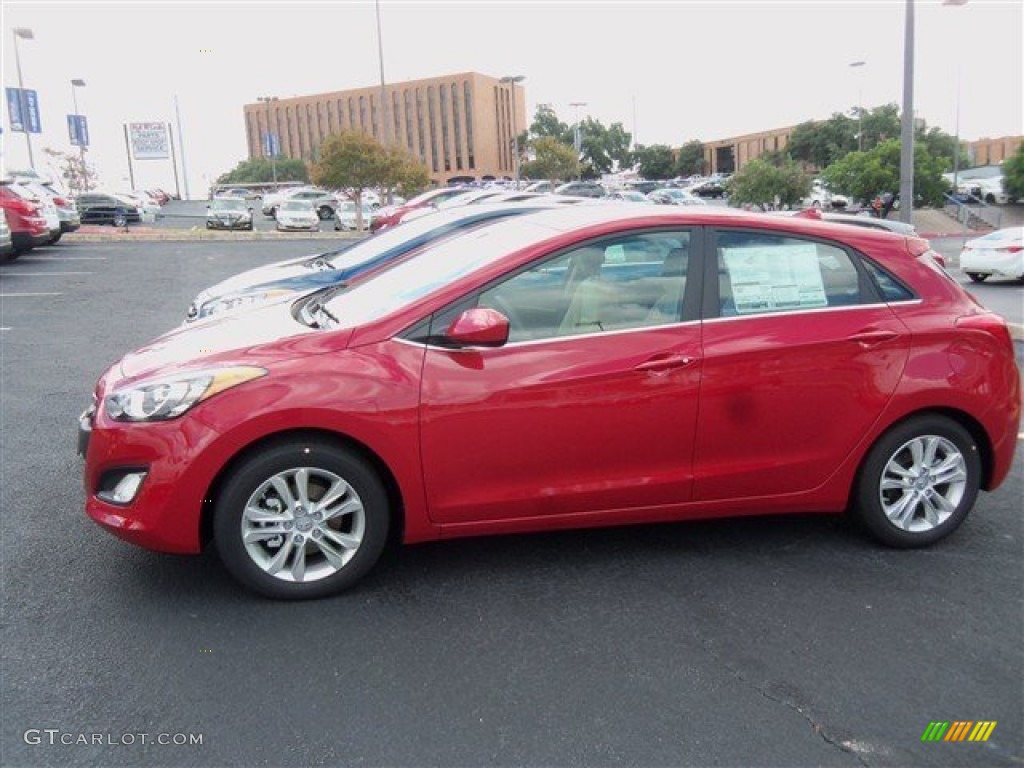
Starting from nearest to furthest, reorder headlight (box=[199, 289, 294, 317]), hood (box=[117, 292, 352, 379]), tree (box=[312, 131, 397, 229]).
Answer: hood (box=[117, 292, 352, 379]) → headlight (box=[199, 289, 294, 317]) → tree (box=[312, 131, 397, 229])

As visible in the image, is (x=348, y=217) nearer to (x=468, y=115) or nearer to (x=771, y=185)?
(x=771, y=185)

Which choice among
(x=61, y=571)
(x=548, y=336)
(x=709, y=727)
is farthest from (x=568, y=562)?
(x=61, y=571)

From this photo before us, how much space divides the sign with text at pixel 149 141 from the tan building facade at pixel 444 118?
5352 centimetres

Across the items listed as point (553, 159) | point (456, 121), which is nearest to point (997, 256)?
point (553, 159)

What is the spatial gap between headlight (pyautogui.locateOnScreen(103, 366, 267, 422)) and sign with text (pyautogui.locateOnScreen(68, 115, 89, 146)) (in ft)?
217

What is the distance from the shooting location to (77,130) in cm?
6141

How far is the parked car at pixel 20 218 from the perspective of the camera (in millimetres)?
17500

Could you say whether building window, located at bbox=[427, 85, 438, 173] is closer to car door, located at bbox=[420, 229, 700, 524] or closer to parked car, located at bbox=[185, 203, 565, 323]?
parked car, located at bbox=[185, 203, 565, 323]

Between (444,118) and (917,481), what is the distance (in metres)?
115

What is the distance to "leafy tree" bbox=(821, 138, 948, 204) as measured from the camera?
3547 centimetres

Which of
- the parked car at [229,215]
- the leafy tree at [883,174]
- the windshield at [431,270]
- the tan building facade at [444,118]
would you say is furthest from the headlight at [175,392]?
the tan building facade at [444,118]

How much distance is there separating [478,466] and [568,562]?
73cm

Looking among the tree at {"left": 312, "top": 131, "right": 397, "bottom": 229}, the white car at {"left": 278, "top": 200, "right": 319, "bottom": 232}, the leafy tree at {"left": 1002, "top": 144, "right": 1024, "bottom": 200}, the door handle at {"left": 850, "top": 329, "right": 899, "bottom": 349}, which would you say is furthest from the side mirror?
the leafy tree at {"left": 1002, "top": 144, "right": 1024, "bottom": 200}

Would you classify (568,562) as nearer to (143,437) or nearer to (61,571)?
(143,437)
